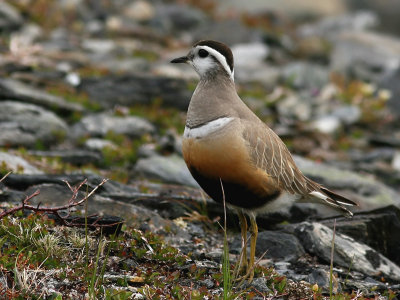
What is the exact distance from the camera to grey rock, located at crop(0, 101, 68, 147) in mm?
9820

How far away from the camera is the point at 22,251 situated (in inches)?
214

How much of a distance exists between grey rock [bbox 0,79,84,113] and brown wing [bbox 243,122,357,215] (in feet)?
19.1

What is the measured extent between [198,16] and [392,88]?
8.90 m

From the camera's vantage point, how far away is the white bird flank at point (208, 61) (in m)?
Result: 6.54

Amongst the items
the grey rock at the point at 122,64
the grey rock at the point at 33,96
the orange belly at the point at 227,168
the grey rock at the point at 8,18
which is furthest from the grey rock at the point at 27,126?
the grey rock at the point at 8,18

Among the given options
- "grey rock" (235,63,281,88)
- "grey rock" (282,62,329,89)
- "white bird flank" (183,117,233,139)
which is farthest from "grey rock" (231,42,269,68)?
"white bird flank" (183,117,233,139)

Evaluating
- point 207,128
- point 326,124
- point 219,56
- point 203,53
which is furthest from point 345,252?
point 326,124

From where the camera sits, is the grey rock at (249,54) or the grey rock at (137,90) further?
the grey rock at (249,54)

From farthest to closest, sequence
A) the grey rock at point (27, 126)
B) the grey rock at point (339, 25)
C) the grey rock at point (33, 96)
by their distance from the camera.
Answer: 1. the grey rock at point (339, 25)
2. the grey rock at point (33, 96)
3. the grey rock at point (27, 126)

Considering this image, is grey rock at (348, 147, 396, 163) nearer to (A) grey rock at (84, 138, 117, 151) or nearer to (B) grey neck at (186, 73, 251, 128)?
(A) grey rock at (84, 138, 117, 151)

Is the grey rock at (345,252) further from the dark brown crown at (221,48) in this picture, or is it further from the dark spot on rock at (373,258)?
the dark brown crown at (221,48)

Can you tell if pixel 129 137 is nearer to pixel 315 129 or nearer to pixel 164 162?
pixel 164 162

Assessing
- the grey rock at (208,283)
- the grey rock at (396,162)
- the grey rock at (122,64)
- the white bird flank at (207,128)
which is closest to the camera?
the grey rock at (208,283)

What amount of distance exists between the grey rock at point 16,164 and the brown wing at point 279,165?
325 centimetres
